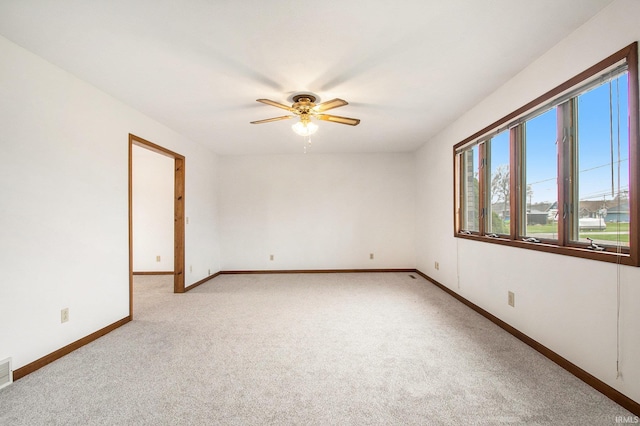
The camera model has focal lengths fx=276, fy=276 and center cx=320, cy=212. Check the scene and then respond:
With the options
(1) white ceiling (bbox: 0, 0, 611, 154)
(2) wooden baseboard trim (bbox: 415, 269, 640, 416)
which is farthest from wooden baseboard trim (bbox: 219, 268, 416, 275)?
(1) white ceiling (bbox: 0, 0, 611, 154)

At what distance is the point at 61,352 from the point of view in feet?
7.82

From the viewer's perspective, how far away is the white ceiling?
1.74 metres

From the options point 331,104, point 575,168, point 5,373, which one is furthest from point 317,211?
point 5,373

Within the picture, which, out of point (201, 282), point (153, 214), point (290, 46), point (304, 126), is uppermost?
point (290, 46)

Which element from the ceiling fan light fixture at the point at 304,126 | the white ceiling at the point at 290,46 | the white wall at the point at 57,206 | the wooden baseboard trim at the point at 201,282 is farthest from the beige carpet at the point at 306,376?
the white ceiling at the point at 290,46

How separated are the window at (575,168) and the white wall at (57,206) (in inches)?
163

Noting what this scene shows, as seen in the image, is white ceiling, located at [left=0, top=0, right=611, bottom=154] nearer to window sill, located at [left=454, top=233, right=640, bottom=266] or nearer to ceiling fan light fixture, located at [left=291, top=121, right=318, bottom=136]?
ceiling fan light fixture, located at [left=291, top=121, right=318, bottom=136]

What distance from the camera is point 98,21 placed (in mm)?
1831

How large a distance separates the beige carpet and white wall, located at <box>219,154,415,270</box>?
95.4 inches

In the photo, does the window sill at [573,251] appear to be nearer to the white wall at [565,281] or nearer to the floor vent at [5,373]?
the white wall at [565,281]

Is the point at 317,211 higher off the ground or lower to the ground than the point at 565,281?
higher

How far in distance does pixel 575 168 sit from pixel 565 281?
0.88 m

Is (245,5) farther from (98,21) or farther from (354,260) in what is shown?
(354,260)

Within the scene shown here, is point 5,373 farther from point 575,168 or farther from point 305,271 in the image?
point 575,168
